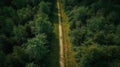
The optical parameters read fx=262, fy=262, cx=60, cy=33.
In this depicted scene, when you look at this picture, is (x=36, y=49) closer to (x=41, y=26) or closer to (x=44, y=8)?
(x=41, y=26)

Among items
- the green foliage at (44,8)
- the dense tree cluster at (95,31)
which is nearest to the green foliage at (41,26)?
the green foliage at (44,8)

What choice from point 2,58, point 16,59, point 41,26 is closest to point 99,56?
point 16,59

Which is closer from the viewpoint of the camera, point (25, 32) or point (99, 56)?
point (99, 56)

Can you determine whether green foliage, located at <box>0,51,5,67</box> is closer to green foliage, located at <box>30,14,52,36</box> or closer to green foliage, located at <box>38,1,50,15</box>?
green foliage, located at <box>30,14,52,36</box>

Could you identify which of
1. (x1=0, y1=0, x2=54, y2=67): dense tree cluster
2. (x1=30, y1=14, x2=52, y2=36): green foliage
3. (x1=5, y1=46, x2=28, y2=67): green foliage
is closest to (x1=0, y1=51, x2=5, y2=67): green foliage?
(x1=0, y1=0, x2=54, y2=67): dense tree cluster

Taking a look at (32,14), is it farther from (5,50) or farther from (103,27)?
(103,27)

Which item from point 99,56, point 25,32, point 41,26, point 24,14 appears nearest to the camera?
point 99,56

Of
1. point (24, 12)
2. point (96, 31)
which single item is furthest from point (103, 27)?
point (24, 12)
